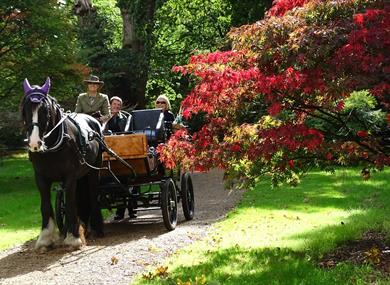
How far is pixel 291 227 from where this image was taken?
898 centimetres

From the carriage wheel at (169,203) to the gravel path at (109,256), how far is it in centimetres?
16

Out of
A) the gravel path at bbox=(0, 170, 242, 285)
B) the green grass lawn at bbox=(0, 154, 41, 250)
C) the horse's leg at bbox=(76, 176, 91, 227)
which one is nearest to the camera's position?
the gravel path at bbox=(0, 170, 242, 285)

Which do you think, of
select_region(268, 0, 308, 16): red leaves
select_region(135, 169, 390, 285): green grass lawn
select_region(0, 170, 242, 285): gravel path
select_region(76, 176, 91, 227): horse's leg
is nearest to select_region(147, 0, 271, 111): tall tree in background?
select_region(135, 169, 390, 285): green grass lawn

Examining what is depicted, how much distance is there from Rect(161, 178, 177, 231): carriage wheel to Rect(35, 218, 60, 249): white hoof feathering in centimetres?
180

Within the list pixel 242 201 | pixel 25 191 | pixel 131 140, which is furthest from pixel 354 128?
pixel 25 191

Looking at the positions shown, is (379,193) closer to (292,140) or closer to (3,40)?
(292,140)

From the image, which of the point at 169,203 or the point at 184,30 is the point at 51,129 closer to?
the point at 169,203

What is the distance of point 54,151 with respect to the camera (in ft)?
25.1

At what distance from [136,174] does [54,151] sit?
6.65 feet

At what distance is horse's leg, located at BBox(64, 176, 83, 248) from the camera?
7840mm

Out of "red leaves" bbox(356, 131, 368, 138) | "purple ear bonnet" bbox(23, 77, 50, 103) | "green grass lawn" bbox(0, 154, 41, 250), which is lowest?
"green grass lawn" bbox(0, 154, 41, 250)

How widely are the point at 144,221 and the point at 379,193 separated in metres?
5.03

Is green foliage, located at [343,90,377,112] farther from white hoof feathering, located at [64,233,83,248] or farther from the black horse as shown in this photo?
white hoof feathering, located at [64,233,83,248]

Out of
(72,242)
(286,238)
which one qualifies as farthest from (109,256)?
(286,238)
